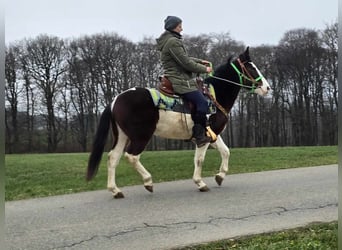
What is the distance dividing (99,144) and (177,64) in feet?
6.24

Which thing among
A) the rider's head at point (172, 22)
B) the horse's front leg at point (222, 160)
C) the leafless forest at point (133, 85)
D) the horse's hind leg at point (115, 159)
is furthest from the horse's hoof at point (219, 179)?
the leafless forest at point (133, 85)

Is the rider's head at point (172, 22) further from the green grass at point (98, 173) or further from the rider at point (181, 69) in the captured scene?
the green grass at point (98, 173)

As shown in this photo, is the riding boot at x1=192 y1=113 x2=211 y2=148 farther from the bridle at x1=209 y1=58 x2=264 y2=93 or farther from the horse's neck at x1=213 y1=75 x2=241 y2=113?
the bridle at x1=209 y1=58 x2=264 y2=93

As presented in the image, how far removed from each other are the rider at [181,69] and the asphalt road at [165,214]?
123cm

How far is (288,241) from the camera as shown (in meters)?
4.32

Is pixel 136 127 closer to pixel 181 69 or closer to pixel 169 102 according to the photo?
pixel 169 102

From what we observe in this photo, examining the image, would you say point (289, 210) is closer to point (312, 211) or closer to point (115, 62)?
point (312, 211)

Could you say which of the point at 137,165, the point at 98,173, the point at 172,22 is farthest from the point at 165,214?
the point at 98,173

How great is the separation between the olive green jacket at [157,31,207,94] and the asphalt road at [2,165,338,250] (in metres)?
1.88

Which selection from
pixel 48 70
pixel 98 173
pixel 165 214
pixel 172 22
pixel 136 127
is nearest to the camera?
pixel 165 214

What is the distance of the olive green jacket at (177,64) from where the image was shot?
7199mm

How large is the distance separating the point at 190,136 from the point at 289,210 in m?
2.30

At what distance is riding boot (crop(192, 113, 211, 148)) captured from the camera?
23.9ft

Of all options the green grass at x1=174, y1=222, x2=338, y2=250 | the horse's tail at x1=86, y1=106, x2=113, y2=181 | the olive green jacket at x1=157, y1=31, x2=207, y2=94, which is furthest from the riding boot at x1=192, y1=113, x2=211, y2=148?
the green grass at x1=174, y1=222, x2=338, y2=250
